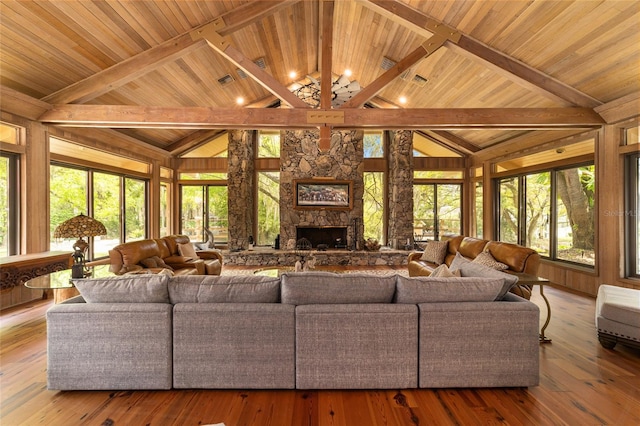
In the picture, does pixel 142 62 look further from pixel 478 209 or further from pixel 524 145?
pixel 478 209

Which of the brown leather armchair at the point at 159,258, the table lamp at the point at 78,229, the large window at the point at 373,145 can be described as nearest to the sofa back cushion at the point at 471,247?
the large window at the point at 373,145

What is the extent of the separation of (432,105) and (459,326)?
6.12 metres

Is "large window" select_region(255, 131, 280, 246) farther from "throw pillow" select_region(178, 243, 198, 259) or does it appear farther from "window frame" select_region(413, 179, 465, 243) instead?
"window frame" select_region(413, 179, 465, 243)

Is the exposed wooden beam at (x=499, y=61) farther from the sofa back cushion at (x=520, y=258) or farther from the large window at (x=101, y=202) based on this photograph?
the large window at (x=101, y=202)

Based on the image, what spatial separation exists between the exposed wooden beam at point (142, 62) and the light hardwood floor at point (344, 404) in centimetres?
394

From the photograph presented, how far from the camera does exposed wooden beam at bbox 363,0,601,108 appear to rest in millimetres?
4703

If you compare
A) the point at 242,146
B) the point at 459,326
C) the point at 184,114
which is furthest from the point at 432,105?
the point at 459,326

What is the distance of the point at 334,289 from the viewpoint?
2.38 metres

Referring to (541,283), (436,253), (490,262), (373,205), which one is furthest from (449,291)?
(373,205)

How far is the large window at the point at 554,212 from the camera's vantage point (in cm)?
540

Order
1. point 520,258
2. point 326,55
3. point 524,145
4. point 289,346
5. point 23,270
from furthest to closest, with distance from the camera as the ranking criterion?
point 524,145 → point 326,55 → point 23,270 → point 520,258 → point 289,346

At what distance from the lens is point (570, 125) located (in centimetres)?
483

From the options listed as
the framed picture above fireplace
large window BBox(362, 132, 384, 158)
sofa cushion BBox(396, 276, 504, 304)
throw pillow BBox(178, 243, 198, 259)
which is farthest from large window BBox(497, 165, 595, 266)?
throw pillow BBox(178, 243, 198, 259)

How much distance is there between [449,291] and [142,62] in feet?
17.6
